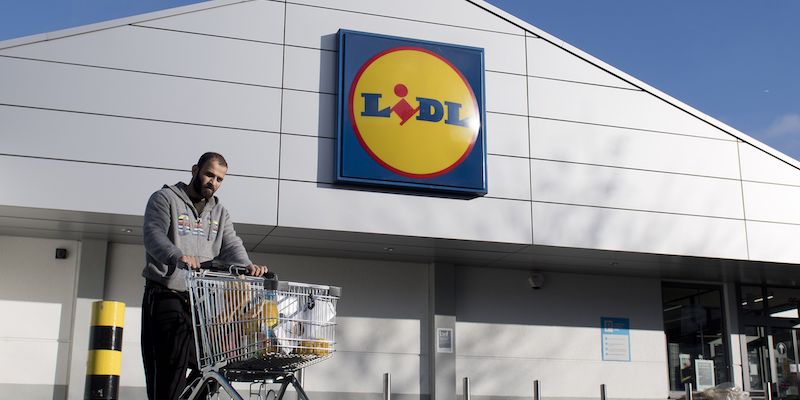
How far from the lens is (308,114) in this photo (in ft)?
34.0

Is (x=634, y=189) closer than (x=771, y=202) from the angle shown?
Yes

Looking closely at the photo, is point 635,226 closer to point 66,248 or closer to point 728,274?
point 728,274

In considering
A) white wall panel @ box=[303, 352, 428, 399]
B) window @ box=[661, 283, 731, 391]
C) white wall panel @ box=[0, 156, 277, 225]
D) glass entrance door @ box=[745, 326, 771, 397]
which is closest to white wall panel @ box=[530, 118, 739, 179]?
window @ box=[661, 283, 731, 391]

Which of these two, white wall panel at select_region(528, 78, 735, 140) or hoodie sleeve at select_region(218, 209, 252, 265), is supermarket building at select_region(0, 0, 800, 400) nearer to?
white wall panel at select_region(528, 78, 735, 140)

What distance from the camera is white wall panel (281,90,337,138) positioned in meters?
10.3

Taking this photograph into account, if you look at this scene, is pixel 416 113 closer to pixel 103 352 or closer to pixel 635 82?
pixel 635 82

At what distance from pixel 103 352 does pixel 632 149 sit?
7.67 meters

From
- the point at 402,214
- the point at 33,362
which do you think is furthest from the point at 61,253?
the point at 402,214

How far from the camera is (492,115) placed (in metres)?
11.1

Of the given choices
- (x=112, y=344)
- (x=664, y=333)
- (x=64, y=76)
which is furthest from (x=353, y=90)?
(x=664, y=333)

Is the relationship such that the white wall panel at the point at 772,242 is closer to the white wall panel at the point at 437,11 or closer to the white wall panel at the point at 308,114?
the white wall panel at the point at 437,11

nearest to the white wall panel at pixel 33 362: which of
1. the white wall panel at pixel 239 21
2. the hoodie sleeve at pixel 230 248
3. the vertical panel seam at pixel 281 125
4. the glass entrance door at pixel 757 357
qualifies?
the vertical panel seam at pixel 281 125

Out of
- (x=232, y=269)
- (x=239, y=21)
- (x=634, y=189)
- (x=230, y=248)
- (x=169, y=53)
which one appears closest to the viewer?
(x=232, y=269)

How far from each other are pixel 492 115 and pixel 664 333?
4585mm
